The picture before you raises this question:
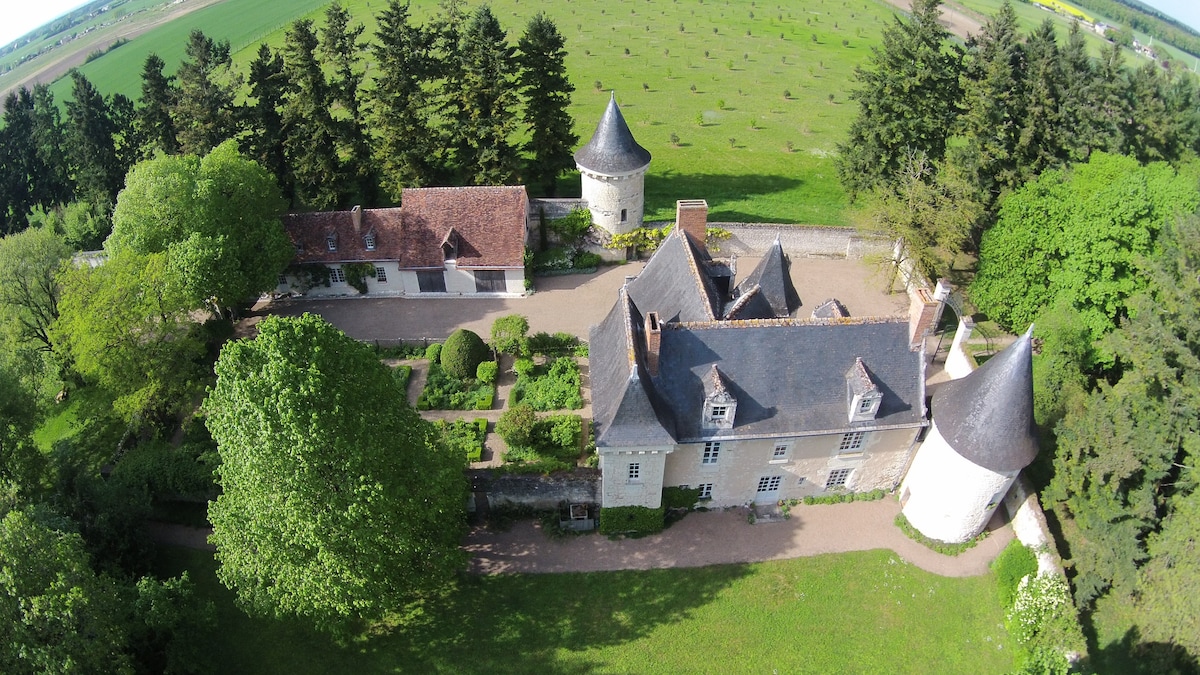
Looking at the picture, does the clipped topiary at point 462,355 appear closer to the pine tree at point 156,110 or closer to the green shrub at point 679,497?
the green shrub at point 679,497

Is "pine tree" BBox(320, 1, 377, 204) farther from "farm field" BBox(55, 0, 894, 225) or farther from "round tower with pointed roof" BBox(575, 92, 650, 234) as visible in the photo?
A: "farm field" BBox(55, 0, 894, 225)

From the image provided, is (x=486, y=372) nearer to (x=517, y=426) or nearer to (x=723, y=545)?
(x=517, y=426)

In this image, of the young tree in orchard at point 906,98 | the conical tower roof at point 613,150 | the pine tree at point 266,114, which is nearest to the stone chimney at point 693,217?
the conical tower roof at point 613,150

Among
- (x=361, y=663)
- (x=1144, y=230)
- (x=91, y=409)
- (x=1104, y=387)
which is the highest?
(x=1144, y=230)

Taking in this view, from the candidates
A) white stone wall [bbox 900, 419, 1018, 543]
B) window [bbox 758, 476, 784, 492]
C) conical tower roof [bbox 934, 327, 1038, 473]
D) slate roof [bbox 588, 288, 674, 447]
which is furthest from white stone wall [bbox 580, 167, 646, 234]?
conical tower roof [bbox 934, 327, 1038, 473]

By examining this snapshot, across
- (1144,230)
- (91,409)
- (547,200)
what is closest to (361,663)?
(91,409)

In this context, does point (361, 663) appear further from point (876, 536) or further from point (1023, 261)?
point (1023, 261)

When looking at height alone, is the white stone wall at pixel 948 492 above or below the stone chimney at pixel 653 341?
below

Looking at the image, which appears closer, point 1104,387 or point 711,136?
point 1104,387
